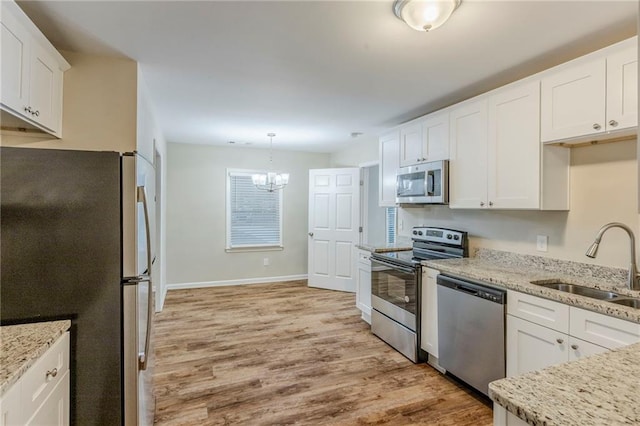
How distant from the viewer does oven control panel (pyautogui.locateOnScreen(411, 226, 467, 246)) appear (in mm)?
3188

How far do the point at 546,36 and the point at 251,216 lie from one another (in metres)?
4.95

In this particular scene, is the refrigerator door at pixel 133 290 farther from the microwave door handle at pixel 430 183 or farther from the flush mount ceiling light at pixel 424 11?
the microwave door handle at pixel 430 183

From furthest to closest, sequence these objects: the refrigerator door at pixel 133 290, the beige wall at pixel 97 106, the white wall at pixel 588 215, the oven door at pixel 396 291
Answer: the oven door at pixel 396 291
the beige wall at pixel 97 106
the white wall at pixel 588 215
the refrigerator door at pixel 133 290

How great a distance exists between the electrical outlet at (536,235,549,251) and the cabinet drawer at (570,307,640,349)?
86cm

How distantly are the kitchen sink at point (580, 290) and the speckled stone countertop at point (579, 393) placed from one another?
1162mm

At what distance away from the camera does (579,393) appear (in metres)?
0.87

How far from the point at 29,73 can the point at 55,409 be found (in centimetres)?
169

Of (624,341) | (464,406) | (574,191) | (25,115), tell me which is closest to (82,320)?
(25,115)

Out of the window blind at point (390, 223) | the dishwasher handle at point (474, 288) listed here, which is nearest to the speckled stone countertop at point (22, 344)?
the dishwasher handle at point (474, 288)

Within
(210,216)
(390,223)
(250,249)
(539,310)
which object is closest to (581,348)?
(539,310)

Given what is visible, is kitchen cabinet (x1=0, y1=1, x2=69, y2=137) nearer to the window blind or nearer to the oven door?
the oven door

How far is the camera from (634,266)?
6.46 feet

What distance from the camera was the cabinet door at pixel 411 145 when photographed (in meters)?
3.43

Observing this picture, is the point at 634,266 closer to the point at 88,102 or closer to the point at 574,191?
the point at 574,191
